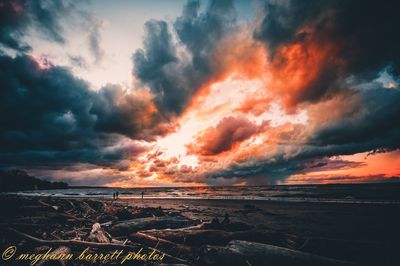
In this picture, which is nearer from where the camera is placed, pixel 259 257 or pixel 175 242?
pixel 259 257

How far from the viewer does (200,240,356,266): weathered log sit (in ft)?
15.8

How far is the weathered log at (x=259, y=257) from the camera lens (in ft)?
15.8

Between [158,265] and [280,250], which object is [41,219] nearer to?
[158,265]

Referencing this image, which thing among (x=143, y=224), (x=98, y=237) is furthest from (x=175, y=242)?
(x=143, y=224)

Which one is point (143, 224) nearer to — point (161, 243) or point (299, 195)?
point (161, 243)

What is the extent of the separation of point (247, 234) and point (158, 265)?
3.89 m

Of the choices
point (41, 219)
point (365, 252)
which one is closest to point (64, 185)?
point (41, 219)

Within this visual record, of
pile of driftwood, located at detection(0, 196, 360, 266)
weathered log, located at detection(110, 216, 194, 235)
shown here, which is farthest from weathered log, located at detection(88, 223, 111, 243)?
weathered log, located at detection(110, 216, 194, 235)

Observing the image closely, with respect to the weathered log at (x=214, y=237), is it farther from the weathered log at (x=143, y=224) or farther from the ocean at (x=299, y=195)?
the ocean at (x=299, y=195)

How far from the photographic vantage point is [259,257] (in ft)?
16.3

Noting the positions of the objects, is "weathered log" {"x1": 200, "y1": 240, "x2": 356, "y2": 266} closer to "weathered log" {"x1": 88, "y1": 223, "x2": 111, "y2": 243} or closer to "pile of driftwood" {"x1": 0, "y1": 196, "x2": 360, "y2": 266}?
"pile of driftwood" {"x1": 0, "y1": 196, "x2": 360, "y2": 266}

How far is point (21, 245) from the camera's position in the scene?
17.7ft

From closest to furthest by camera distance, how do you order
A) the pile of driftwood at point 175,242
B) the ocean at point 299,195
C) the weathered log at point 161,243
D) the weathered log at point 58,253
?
the weathered log at point 58,253, the pile of driftwood at point 175,242, the weathered log at point 161,243, the ocean at point 299,195

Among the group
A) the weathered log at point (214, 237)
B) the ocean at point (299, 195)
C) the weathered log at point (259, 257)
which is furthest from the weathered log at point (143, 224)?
the ocean at point (299, 195)
